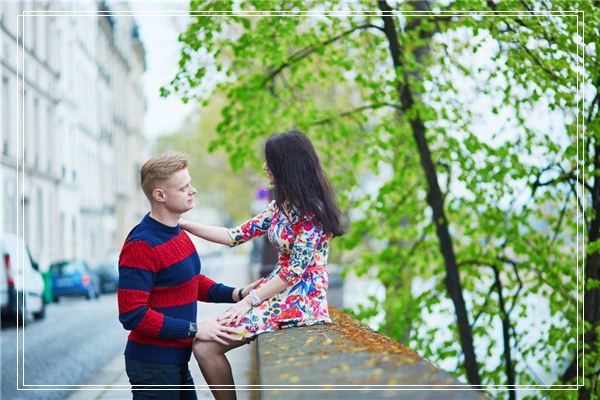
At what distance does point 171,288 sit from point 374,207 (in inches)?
316

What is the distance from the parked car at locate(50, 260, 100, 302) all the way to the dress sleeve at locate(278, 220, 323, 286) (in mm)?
26337

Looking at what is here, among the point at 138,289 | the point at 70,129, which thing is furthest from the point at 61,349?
the point at 70,129

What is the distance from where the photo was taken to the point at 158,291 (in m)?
3.86

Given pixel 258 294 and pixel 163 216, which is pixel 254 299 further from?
pixel 163 216

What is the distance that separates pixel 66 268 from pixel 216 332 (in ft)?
87.7

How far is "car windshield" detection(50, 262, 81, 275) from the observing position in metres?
29.9

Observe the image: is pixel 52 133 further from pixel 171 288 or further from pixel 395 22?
pixel 171 288

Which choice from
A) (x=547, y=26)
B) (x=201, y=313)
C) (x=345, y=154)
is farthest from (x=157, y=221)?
(x=201, y=313)

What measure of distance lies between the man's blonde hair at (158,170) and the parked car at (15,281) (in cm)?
1205

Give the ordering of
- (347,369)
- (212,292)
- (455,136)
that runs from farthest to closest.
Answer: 1. (455,136)
2. (212,292)
3. (347,369)

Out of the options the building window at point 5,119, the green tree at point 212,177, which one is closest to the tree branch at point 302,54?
the building window at point 5,119

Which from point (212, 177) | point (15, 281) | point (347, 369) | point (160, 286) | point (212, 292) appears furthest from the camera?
point (212, 177)

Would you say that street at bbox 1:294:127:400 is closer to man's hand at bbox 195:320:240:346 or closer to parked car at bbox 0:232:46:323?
parked car at bbox 0:232:46:323

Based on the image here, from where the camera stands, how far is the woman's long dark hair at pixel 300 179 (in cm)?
420
